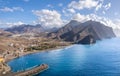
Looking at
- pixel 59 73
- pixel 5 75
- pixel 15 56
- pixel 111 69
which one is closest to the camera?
pixel 5 75

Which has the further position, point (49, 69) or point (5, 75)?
point (49, 69)

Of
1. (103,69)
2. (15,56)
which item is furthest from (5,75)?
(15,56)

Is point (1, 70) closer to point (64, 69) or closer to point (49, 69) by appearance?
point (49, 69)

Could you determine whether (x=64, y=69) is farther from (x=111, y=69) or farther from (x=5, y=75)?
(x=5, y=75)

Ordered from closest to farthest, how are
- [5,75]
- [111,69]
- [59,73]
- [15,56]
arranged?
[5,75] < [59,73] < [111,69] < [15,56]

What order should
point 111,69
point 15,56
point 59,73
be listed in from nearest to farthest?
point 59,73 → point 111,69 → point 15,56

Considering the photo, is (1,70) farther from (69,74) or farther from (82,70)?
(82,70)

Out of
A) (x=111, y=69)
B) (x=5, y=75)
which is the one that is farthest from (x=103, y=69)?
(x=5, y=75)

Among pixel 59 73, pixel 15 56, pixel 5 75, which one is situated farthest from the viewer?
pixel 15 56

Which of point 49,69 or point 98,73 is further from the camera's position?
point 49,69
